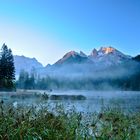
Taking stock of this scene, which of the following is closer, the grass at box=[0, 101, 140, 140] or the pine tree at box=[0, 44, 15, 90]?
the grass at box=[0, 101, 140, 140]

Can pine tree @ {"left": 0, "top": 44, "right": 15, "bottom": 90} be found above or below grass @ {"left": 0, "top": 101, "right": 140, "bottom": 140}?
above

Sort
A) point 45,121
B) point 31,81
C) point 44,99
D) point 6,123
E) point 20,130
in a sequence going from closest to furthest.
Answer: point 20,130
point 6,123
point 45,121
point 44,99
point 31,81

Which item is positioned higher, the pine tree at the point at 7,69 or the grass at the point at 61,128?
the pine tree at the point at 7,69

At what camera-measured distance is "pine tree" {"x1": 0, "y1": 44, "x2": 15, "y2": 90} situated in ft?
282

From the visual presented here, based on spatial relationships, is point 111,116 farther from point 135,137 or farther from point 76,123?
point 135,137

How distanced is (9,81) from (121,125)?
258 ft

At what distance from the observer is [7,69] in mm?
89188

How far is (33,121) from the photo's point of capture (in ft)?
33.7

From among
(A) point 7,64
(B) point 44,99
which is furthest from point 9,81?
(B) point 44,99

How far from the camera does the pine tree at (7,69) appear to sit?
85.8 meters

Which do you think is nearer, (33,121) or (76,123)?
(76,123)

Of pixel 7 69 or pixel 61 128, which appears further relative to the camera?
pixel 7 69

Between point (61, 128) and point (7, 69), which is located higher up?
point (7, 69)

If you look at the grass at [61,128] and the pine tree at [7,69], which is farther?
the pine tree at [7,69]
